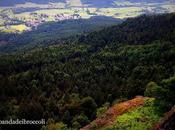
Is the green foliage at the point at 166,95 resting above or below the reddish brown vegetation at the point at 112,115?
above

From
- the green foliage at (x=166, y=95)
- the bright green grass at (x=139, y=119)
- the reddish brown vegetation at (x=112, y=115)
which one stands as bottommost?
the reddish brown vegetation at (x=112, y=115)

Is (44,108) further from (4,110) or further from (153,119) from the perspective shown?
(153,119)

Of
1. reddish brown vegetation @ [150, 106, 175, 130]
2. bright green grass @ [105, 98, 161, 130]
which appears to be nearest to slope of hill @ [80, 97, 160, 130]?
bright green grass @ [105, 98, 161, 130]

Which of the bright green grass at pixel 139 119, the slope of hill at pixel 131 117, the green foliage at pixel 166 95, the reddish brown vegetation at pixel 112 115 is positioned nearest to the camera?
the bright green grass at pixel 139 119

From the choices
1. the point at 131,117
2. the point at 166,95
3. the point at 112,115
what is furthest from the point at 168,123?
the point at 112,115

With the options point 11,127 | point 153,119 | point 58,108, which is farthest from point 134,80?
point 153,119

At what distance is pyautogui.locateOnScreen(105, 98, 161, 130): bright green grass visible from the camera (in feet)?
259

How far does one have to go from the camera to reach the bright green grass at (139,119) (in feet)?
259

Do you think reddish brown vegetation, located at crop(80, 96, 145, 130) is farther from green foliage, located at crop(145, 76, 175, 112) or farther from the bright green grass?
green foliage, located at crop(145, 76, 175, 112)

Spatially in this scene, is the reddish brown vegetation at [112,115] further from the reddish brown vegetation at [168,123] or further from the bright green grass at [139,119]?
the reddish brown vegetation at [168,123]

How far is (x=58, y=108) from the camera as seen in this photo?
6437 inches

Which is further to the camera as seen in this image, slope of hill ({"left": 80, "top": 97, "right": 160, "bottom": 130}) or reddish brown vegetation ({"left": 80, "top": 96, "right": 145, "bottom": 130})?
reddish brown vegetation ({"left": 80, "top": 96, "right": 145, "bottom": 130})

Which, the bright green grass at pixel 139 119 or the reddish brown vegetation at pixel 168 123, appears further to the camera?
the bright green grass at pixel 139 119

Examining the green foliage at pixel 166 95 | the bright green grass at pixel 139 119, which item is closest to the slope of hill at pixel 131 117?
the bright green grass at pixel 139 119
